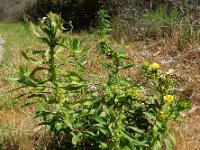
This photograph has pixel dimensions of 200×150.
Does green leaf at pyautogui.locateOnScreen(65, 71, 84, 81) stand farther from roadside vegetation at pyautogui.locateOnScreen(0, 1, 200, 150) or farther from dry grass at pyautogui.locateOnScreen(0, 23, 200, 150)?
dry grass at pyautogui.locateOnScreen(0, 23, 200, 150)

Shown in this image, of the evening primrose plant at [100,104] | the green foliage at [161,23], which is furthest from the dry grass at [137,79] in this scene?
the evening primrose plant at [100,104]

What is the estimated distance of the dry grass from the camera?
3613mm

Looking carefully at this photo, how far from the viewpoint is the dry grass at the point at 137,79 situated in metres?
3.61

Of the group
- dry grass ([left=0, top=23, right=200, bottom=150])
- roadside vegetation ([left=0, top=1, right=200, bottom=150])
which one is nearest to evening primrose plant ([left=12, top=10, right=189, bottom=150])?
roadside vegetation ([left=0, top=1, right=200, bottom=150])

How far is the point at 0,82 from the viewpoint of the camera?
5695 millimetres

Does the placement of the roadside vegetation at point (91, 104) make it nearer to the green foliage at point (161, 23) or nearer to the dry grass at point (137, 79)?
the dry grass at point (137, 79)

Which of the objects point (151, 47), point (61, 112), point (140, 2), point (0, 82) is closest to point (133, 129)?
point (61, 112)

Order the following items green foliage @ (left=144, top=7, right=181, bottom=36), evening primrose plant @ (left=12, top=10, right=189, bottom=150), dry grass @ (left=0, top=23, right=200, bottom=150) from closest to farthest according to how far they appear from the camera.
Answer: evening primrose plant @ (left=12, top=10, right=189, bottom=150) → dry grass @ (left=0, top=23, right=200, bottom=150) → green foliage @ (left=144, top=7, right=181, bottom=36)

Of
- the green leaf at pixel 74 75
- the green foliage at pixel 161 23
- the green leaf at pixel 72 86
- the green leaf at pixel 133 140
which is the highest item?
the green leaf at pixel 74 75

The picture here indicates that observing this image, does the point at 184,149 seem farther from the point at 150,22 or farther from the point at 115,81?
the point at 150,22

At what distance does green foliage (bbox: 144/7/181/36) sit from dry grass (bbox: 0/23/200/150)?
0.18 metres

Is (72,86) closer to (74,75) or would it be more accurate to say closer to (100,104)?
(74,75)

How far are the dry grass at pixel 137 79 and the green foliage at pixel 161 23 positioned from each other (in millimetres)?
184

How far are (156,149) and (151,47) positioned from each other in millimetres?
4624
